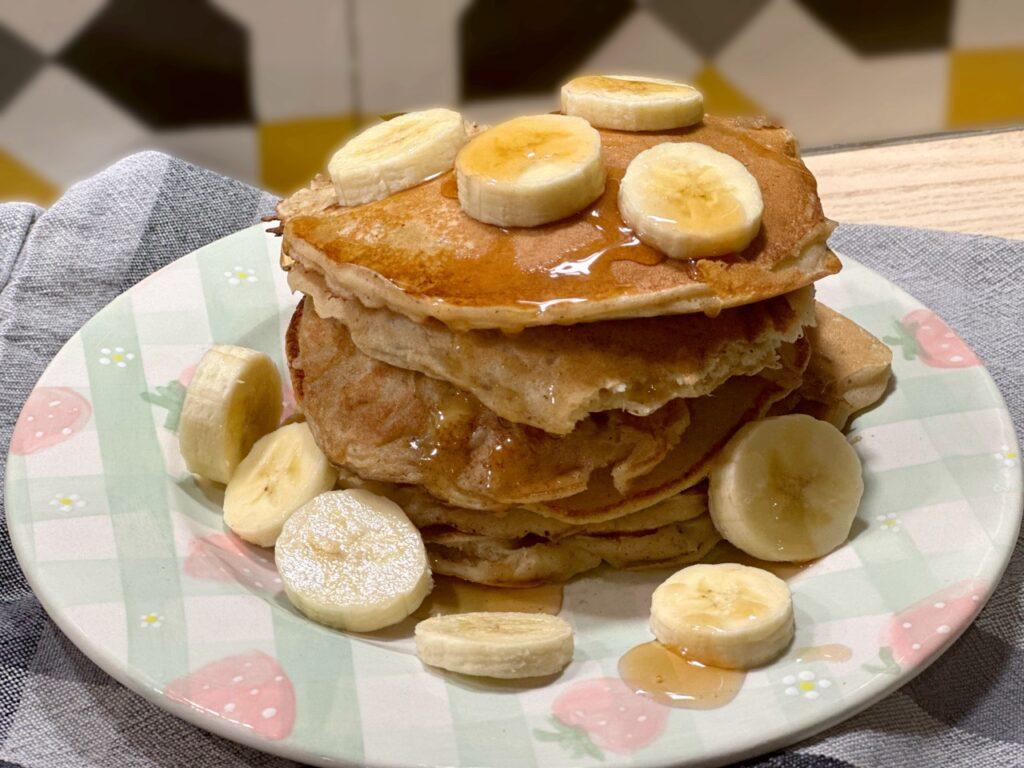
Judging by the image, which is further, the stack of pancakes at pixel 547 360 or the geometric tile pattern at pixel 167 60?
the geometric tile pattern at pixel 167 60

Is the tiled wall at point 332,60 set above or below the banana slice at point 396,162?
below

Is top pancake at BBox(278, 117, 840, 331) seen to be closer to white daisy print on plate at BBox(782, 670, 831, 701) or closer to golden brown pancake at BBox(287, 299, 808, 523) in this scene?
golden brown pancake at BBox(287, 299, 808, 523)

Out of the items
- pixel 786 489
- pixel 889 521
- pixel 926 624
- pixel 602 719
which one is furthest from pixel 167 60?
pixel 926 624

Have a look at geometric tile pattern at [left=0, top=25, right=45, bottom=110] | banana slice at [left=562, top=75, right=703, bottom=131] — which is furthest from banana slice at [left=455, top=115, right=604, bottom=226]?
geometric tile pattern at [left=0, top=25, right=45, bottom=110]

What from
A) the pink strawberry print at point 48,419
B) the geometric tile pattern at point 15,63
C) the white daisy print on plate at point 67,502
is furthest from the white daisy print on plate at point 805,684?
the geometric tile pattern at point 15,63

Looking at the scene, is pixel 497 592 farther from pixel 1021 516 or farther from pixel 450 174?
pixel 1021 516

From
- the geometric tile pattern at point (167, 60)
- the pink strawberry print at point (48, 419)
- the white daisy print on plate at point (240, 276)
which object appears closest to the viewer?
the pink strawberry print at point (48, 419)

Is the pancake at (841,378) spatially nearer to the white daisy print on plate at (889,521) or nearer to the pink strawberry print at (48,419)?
the white daisy print on plate at (889,521)

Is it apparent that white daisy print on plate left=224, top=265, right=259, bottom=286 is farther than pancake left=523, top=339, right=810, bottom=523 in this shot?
Yes
